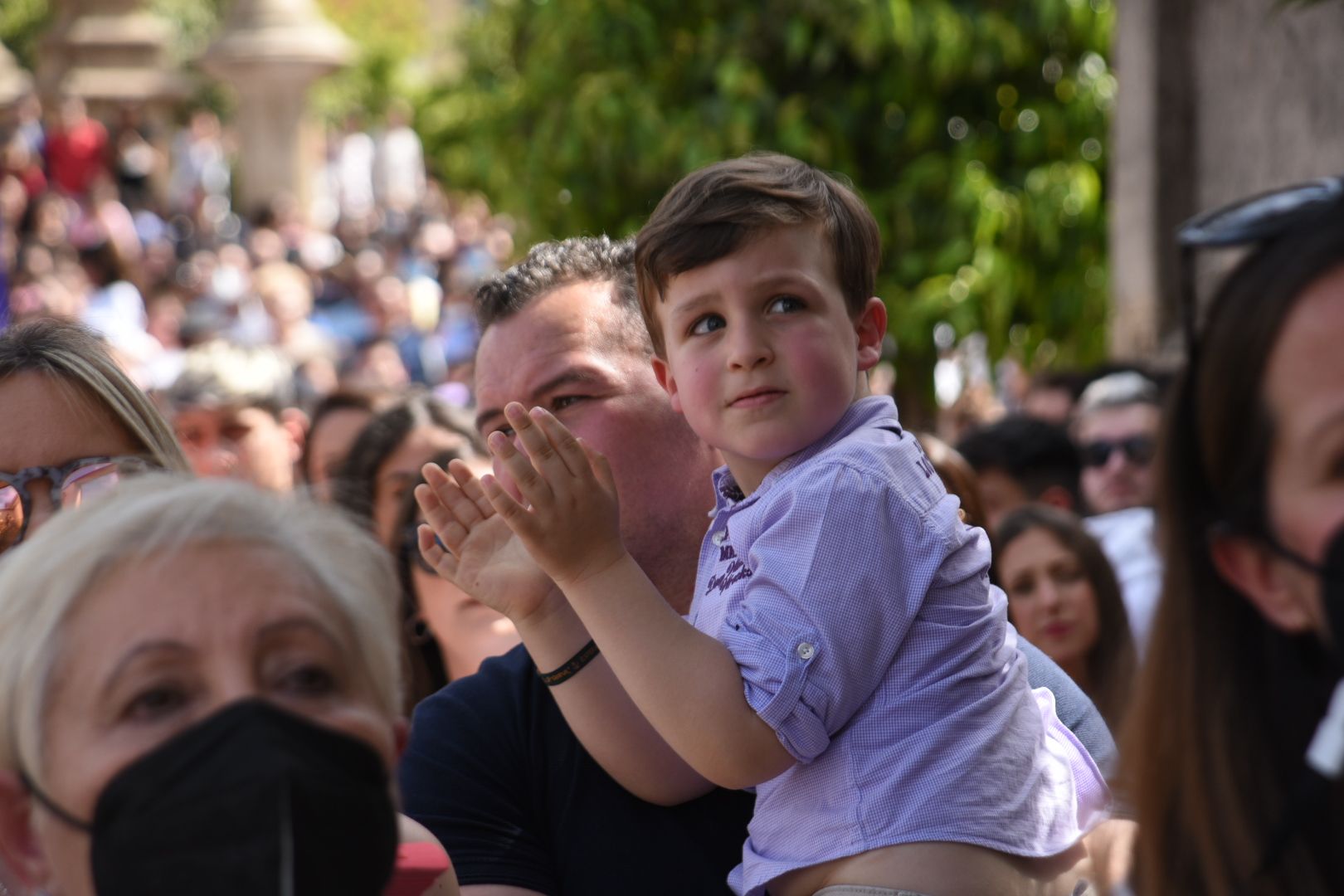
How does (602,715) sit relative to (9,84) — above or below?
above

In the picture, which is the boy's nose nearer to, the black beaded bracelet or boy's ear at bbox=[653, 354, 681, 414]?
boy's ear at bbox=[653, 354, 681, 414]

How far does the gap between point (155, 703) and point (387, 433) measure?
417cm

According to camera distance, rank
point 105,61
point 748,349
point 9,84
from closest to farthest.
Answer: point 748,349 < point 105,61 < point 9,84

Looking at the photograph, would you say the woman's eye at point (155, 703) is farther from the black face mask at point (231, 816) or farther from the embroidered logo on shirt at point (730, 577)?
the embroidered logo on shirt at point (730, 577)

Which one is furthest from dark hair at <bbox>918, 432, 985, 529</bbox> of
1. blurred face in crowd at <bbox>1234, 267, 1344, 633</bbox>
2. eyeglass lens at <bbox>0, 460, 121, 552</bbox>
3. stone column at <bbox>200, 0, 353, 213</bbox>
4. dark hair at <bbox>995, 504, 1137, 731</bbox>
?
stone column at <bbox>200, 0, 353, 213</bbox>

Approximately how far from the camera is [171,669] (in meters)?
2.04

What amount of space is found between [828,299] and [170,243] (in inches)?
699

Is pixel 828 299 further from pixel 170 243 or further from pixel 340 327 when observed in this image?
pixel 170 243

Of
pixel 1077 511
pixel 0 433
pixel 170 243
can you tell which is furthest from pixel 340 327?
pixel 0 433

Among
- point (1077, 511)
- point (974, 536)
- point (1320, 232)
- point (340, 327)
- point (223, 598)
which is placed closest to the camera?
point (1320, 232)

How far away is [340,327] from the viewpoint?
54.5 ft

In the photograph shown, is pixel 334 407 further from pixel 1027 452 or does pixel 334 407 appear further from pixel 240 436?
pixel 1027 452

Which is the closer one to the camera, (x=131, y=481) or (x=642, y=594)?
(x=131, y=481)

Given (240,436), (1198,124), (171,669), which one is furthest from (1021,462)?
(171,669)
